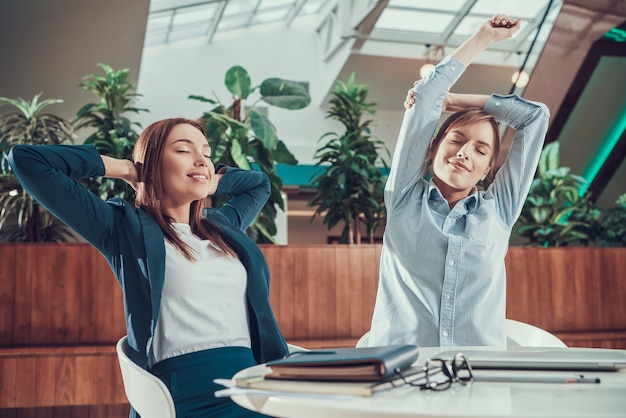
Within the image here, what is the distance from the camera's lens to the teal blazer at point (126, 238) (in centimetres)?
143

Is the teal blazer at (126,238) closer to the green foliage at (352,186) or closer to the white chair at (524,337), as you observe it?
the white chair at (524,337)

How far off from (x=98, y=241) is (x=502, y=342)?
3.48ft

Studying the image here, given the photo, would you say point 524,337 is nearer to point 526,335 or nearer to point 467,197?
point 526,335

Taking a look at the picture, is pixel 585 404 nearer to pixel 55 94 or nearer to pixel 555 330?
pixel 555 330

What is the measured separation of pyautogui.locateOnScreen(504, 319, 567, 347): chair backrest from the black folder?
1111mm

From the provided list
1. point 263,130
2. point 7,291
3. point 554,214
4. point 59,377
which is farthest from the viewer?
point 554,214

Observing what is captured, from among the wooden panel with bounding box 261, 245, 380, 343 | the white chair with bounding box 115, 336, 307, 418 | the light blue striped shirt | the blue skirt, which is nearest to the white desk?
the white chair with bounding box 115, 336, 307, 418

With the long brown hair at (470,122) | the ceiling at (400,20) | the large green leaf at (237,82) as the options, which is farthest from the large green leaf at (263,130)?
the ceiling at (400,20)

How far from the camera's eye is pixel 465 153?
69.3 inches

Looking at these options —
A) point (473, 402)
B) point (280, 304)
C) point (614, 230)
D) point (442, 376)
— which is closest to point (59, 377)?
point (280, 304)

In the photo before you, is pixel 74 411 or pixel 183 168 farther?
pixel 74 411

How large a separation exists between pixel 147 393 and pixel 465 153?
1021 mm

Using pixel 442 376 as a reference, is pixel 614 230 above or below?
above

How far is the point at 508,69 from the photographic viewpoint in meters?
10.8
